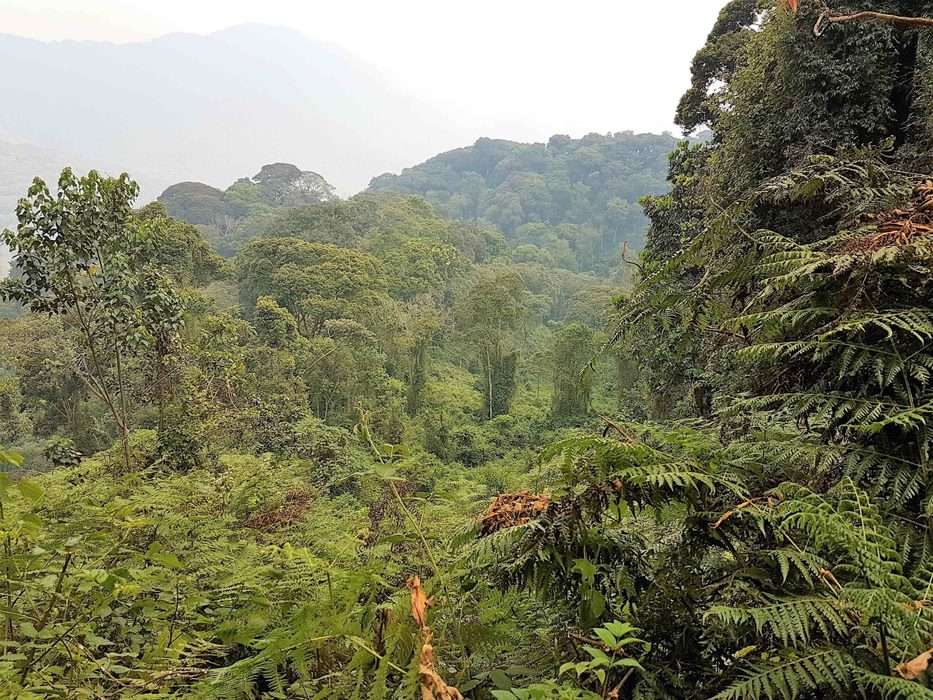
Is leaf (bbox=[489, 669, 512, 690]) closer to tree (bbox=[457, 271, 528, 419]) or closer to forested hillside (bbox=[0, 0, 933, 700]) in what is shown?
forested hillside (bbox=[0, 0, 933, 700])

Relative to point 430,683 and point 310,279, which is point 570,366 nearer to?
point 310,279

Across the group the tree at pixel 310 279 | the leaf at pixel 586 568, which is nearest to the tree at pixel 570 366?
the tree at pixel 310 279

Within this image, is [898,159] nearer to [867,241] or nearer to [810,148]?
[810,148]

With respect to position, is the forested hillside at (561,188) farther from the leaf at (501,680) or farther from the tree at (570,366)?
the leaf at (501,680)

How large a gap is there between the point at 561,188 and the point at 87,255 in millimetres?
45821

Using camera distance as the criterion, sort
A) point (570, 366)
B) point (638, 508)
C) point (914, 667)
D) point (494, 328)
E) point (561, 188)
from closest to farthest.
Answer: point (914, 667)
point (638, 508)
point (570, 366)
point (494, 328)
point (561, 188)

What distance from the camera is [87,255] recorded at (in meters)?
5.05

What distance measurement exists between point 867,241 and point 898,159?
4151 millimetres

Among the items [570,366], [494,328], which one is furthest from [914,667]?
[494,328]

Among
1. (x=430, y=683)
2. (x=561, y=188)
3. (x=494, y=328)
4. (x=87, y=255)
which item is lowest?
(x=494, y=328)

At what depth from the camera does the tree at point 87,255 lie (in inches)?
186

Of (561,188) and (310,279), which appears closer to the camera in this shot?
(310,279)

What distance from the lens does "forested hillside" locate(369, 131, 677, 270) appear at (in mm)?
43031

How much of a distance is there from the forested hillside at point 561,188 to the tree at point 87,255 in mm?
35473
